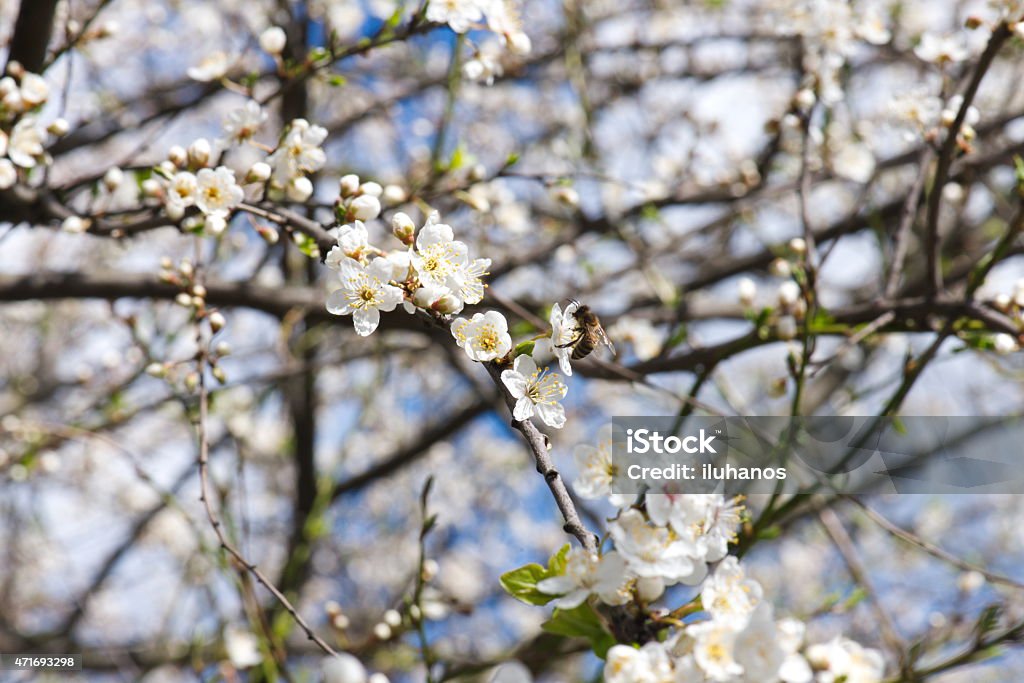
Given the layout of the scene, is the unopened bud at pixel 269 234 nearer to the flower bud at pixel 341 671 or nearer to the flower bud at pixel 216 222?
the flower bud at pixel 216 222

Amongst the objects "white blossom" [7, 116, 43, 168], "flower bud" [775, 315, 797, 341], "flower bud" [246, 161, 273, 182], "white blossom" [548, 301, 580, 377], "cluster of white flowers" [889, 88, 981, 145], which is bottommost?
"white blossom" [548, 301, 580, 377]

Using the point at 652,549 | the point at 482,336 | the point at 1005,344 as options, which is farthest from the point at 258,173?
the point at 1005,344

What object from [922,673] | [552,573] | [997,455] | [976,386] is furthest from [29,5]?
[976,386]

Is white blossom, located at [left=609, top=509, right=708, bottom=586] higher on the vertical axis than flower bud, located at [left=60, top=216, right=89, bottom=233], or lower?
lower

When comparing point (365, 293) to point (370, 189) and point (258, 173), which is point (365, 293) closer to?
point (370, 189)

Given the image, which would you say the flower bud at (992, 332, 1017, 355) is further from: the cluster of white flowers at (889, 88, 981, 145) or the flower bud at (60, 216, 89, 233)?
the flower bud at (60, 216, 89, 233)

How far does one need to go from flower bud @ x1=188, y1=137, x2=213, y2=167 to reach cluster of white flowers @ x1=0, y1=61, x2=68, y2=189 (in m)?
0.41

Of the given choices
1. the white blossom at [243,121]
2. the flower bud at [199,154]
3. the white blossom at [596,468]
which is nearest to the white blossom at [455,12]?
the white blossom at [243,121]

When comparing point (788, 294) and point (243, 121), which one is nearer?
point (243, 121)

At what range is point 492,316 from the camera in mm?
1177

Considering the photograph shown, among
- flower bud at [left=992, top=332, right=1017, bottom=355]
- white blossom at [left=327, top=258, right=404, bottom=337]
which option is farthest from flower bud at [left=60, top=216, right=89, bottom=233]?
flower bud at [left=992, top=332, right=1017, bottom=355]

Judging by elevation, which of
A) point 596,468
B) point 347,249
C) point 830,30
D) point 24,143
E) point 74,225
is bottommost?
point 596,468

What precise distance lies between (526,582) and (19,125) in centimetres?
144

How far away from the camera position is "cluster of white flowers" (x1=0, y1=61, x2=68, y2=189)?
169 cm
